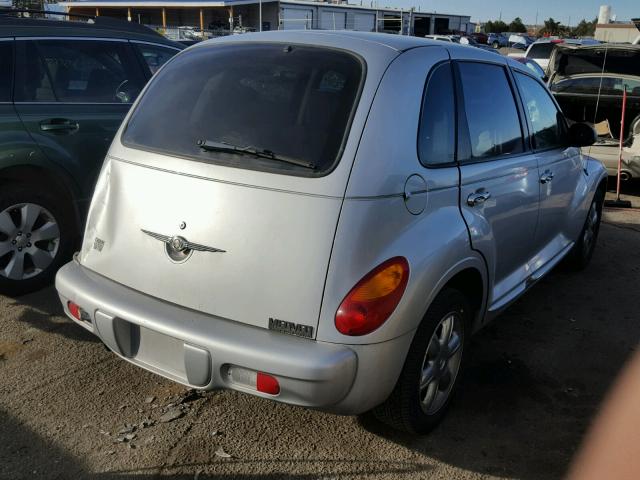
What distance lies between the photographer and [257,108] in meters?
2.76

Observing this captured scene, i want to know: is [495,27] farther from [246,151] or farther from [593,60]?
[246,151]

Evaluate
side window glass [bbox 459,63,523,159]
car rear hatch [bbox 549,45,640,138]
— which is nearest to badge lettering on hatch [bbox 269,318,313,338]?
side window glass [bbox 459,63,523,159]

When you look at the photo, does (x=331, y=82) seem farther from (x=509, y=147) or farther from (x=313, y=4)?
(x=313, y=4)

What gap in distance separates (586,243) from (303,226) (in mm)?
3794

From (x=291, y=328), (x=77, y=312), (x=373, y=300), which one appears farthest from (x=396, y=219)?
(x=77, y=312)

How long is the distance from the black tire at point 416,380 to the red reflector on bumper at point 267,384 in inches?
23.0

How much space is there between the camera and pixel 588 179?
4988mm

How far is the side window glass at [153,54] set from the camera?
16.8 feet

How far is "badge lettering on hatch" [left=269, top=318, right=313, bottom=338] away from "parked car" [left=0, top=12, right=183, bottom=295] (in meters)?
2.63

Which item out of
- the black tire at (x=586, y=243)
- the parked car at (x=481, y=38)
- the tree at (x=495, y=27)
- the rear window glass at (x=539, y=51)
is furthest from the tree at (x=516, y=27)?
the black tire at (x=586, y=243)

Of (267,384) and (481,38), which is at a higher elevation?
(481,38)

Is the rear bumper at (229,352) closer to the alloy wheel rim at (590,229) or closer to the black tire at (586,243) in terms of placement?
the black tire at (586,243)

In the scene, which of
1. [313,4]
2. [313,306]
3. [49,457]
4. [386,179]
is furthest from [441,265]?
[313,4]

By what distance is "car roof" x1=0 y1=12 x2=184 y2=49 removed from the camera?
432cm
